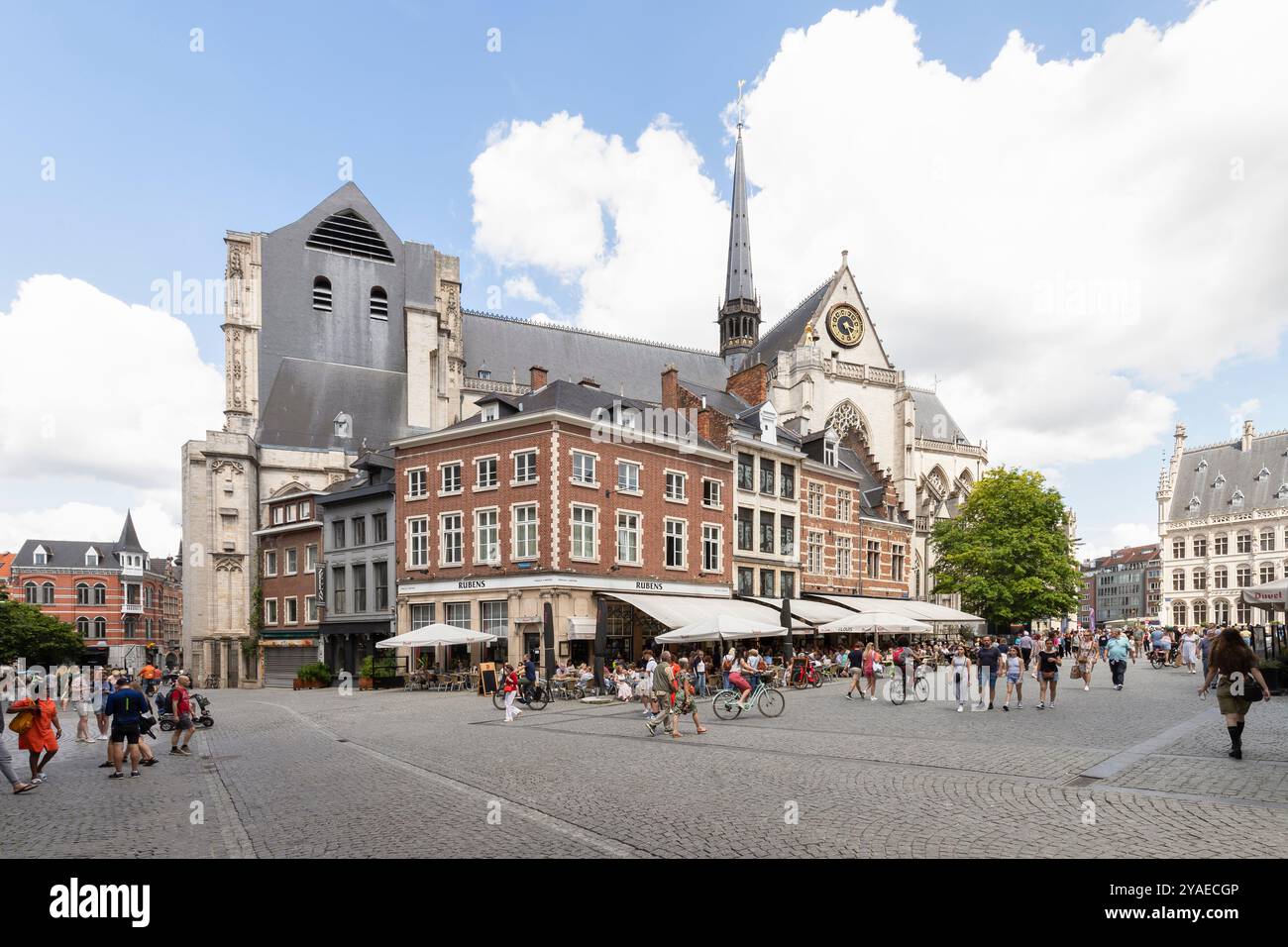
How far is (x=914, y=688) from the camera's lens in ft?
79.3

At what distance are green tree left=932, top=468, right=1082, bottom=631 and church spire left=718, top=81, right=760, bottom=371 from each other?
3074cm

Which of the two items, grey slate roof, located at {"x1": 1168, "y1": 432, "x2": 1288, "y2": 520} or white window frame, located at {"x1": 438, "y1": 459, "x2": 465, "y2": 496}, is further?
grey slate roof, located at {"x1": 1168, "y1": 432, "x2": 1288, "y2": 520}

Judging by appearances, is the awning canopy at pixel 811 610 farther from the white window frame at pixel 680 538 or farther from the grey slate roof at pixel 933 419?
the grey slate roof at pixel 933 419

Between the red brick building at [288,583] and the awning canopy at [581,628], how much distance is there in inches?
729

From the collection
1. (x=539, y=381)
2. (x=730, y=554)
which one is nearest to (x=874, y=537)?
(x=730, y=554)

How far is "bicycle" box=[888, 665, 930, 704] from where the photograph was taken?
23.5m

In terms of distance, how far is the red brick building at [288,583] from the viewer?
46312 millimetres

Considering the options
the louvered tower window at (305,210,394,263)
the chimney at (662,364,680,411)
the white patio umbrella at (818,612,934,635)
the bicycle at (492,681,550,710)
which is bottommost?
the bicycle at (492,681,550,710)

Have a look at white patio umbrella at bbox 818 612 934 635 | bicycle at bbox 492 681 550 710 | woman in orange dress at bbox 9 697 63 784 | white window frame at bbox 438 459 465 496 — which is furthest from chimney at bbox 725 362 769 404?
woman in orange dress at bbox 9 697 63 784

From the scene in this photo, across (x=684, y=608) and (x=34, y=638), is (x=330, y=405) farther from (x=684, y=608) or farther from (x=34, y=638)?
(x=684, y=608)

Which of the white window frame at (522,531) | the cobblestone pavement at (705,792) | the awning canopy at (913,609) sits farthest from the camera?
the awning canopy at (913,609)

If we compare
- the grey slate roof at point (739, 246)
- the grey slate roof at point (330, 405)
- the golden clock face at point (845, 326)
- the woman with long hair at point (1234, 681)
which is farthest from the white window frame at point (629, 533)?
the grey slate roof at point (739, 246)

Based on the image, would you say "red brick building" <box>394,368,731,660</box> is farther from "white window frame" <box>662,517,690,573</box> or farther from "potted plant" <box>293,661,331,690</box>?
"potted plant" <box>293,661,331,690</box>

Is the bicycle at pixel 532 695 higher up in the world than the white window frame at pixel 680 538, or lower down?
lower down
